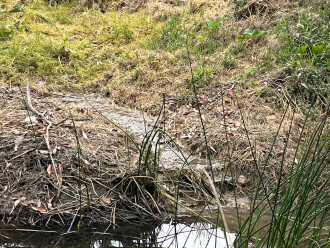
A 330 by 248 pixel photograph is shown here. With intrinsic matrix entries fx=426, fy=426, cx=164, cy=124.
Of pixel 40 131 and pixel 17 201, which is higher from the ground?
pixel 40 131

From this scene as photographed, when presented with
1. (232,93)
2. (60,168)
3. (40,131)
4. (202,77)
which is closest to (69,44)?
(202,77)

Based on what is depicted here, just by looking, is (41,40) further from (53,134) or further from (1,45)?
(53,134)

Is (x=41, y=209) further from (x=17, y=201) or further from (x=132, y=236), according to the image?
(x=132, y=236)

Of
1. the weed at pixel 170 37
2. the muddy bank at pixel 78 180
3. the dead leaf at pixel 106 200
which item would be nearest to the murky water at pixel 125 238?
the muddy bank at pixel 78 180

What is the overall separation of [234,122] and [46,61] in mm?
2874

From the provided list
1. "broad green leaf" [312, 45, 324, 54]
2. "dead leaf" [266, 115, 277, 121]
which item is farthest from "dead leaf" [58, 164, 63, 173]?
"broad green leaf" [312, 45, 324, 54]

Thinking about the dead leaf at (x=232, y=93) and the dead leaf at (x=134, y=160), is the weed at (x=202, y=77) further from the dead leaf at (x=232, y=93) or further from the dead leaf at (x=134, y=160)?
the dead leaf at (x=134, y=160)

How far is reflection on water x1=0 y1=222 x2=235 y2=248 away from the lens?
274cm

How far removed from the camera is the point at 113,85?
560cm

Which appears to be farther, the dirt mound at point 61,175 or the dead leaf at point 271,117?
the dead leaf at point 271,117

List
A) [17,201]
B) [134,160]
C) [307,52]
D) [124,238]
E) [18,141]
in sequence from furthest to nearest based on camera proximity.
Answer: [307,52] → [134,160] → [18,141] → [17,201] → [124,238]

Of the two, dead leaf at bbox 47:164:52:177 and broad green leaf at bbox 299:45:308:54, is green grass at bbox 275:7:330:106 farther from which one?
dead leaf at bbox 47:164:52:177

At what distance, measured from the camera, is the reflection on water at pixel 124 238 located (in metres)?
2.74

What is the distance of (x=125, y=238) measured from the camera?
2854 millimetres
